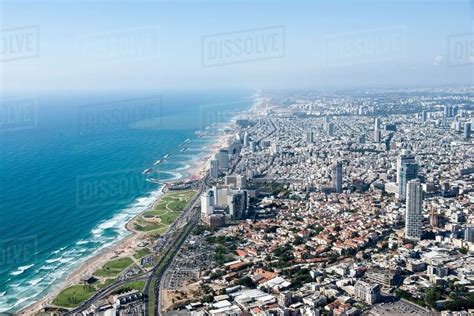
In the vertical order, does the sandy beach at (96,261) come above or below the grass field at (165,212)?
below

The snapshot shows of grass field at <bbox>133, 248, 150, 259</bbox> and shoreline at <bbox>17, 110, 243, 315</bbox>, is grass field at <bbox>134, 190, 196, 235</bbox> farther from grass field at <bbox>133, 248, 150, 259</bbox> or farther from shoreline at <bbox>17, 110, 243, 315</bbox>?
grass field at <bbox>133, 248, 150, 259</bbox>

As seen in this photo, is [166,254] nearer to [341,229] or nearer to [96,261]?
[96,261]

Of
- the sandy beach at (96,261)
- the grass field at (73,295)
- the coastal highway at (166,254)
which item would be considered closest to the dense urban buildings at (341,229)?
the coastal highway at (166,254)

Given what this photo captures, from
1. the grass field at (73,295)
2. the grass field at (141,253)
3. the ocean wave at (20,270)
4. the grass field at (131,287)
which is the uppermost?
the grass field at (141,253)

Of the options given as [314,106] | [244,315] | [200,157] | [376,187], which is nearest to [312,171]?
[376,187]

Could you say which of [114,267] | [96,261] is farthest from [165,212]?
[114,267]

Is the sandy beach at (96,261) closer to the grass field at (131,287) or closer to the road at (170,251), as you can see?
the road at (170,251)
